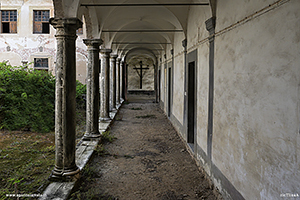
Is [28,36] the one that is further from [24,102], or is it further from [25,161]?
[25,161]

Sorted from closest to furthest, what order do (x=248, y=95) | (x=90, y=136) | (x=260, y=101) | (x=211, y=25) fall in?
Result: (x=260, y=101)
(x=248, y=95)
(x=211, y=25)
(x=90, y=136)

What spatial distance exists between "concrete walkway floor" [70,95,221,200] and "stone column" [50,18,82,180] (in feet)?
1.73

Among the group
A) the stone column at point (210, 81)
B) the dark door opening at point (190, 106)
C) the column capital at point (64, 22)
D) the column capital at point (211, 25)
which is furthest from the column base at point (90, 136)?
the column capital at point (211, 25)

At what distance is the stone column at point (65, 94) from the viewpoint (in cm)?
433

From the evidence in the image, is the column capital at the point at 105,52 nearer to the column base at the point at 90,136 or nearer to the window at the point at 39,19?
the column base at the point at 90,136

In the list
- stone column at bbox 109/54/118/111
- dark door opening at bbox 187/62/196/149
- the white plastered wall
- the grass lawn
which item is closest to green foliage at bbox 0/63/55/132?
the grass lawn

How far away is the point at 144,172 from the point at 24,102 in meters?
5.69

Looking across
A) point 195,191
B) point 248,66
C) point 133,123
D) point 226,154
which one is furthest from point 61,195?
point 133,123

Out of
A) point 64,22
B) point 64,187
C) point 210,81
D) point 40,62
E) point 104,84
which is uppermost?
point 40,62

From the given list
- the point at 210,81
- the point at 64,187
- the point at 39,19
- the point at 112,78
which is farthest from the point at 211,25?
the point at 39,19

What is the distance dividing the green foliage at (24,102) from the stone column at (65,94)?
4659 mm

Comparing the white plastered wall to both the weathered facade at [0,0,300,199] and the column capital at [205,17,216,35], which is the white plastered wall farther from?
the column capital at [205,17,216,35]

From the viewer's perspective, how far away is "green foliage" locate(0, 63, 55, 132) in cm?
837

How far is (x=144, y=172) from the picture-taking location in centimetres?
544
